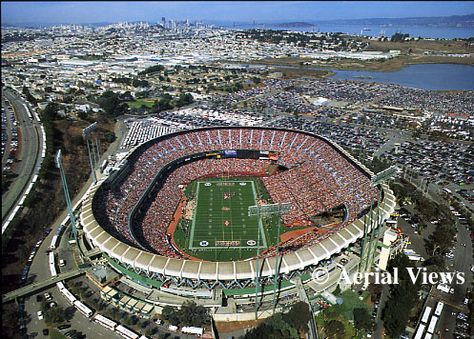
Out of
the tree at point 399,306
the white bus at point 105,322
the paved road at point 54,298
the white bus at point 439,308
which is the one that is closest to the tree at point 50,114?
the paved road at point 54,298

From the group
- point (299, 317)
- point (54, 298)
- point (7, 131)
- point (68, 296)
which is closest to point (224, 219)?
point (68, 296)

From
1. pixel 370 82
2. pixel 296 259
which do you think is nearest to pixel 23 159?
pixel 296 259

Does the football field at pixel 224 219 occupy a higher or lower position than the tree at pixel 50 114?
lower

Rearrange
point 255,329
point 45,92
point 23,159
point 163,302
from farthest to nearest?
point 45,92
point 23,159
point 163,302
point 255,329

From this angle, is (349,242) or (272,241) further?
(272,241)

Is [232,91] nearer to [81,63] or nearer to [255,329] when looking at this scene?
[81,63]

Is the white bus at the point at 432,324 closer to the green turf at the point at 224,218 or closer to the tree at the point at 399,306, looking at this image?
the tree at the point at 399,306
